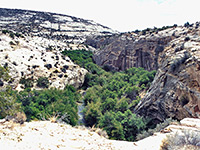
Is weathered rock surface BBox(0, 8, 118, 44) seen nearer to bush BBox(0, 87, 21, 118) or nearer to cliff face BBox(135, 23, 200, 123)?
cliff face BBox(135, 23, 200, 123)

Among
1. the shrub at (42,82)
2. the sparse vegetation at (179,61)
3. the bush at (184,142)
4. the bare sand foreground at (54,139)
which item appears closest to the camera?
the bush at (184,142)

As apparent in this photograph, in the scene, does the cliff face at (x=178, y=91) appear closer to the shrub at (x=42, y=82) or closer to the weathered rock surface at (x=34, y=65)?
the shrub at (x=42, y=82)

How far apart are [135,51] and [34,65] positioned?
27.2 m

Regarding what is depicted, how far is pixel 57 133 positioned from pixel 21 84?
24.5 meters

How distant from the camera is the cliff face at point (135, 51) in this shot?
1506 inches

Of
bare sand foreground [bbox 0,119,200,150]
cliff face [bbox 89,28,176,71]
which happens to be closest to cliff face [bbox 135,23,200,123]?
bare sand foreground [bbox 0,119,200,150]

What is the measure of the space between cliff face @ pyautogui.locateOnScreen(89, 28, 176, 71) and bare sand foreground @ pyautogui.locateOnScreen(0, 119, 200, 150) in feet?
107

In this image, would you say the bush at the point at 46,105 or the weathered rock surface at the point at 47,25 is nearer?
the bush at the point at 46,105

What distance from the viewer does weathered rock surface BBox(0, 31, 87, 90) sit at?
30503 mm

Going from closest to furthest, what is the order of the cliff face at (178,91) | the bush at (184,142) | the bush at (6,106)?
the bush at (184,142)
the bush at (6,106)
the cliff face at (178,91)

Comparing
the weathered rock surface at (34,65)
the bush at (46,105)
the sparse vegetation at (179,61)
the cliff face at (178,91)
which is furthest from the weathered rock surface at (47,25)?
the sparse vegetation at (179,61)

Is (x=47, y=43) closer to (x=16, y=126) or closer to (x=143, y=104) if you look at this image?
(x=143, y=104)

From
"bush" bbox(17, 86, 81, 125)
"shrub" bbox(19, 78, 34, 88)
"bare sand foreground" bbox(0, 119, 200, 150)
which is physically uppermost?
"bare sand foreground" bbox(0, 119, 200, 150)

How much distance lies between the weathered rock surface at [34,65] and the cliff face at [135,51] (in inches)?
491
